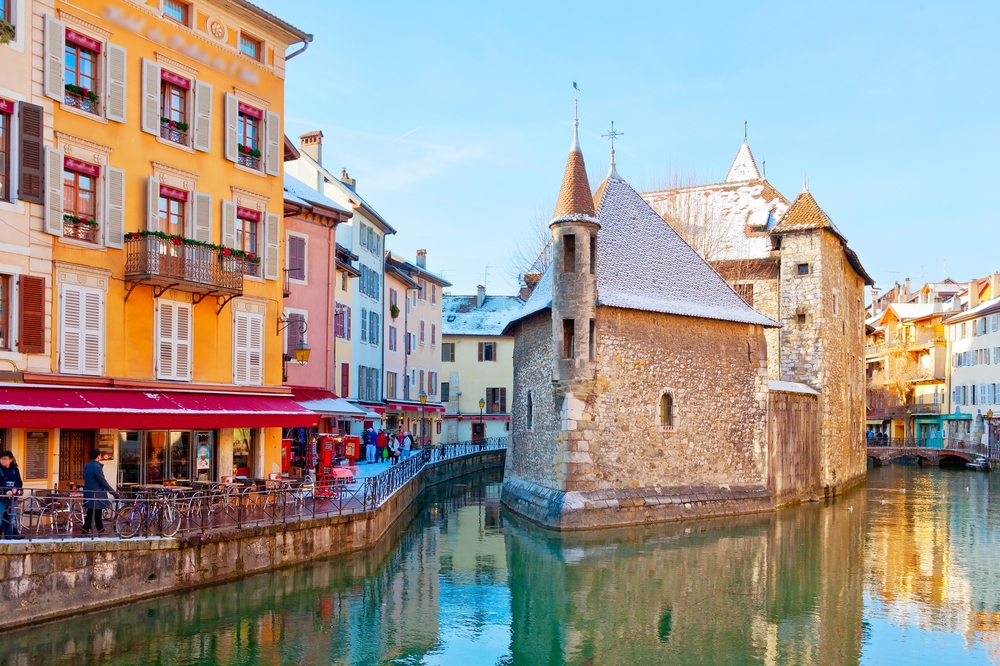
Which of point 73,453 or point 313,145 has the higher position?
point 313,145

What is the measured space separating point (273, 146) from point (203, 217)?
2.90m

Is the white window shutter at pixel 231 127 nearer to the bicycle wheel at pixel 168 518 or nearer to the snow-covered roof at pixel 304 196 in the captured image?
the snow-covered roof at pixel 304 196

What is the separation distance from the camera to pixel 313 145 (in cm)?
3606

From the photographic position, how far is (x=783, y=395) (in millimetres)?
29625

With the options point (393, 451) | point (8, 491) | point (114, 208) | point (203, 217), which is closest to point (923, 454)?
point (393, 451)

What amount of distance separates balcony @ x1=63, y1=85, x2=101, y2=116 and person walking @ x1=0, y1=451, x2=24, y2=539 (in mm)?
6693

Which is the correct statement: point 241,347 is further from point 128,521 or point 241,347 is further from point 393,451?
point 393,451

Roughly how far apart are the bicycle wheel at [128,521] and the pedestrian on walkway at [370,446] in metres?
19.6

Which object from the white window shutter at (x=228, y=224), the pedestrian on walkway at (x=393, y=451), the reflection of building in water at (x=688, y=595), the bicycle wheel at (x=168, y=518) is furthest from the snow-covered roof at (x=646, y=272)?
the bicycle wheel at (x=168, y=518)

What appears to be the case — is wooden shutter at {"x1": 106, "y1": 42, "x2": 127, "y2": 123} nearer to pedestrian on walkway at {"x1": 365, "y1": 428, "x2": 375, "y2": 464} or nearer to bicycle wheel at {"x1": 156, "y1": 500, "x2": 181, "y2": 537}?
bicycle wheel at {"x1": 156, "y1": 500, "x2": 181, "y2": 537}

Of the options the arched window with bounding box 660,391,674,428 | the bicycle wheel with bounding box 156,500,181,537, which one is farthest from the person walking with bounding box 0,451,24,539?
the arched window with bounding box 660,391,674,428

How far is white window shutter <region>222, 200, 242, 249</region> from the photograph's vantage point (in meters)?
19.6

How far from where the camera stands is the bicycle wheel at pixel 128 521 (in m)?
13.9

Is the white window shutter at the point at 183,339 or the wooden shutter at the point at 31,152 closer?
the wooden shutter at the point at 31,152
